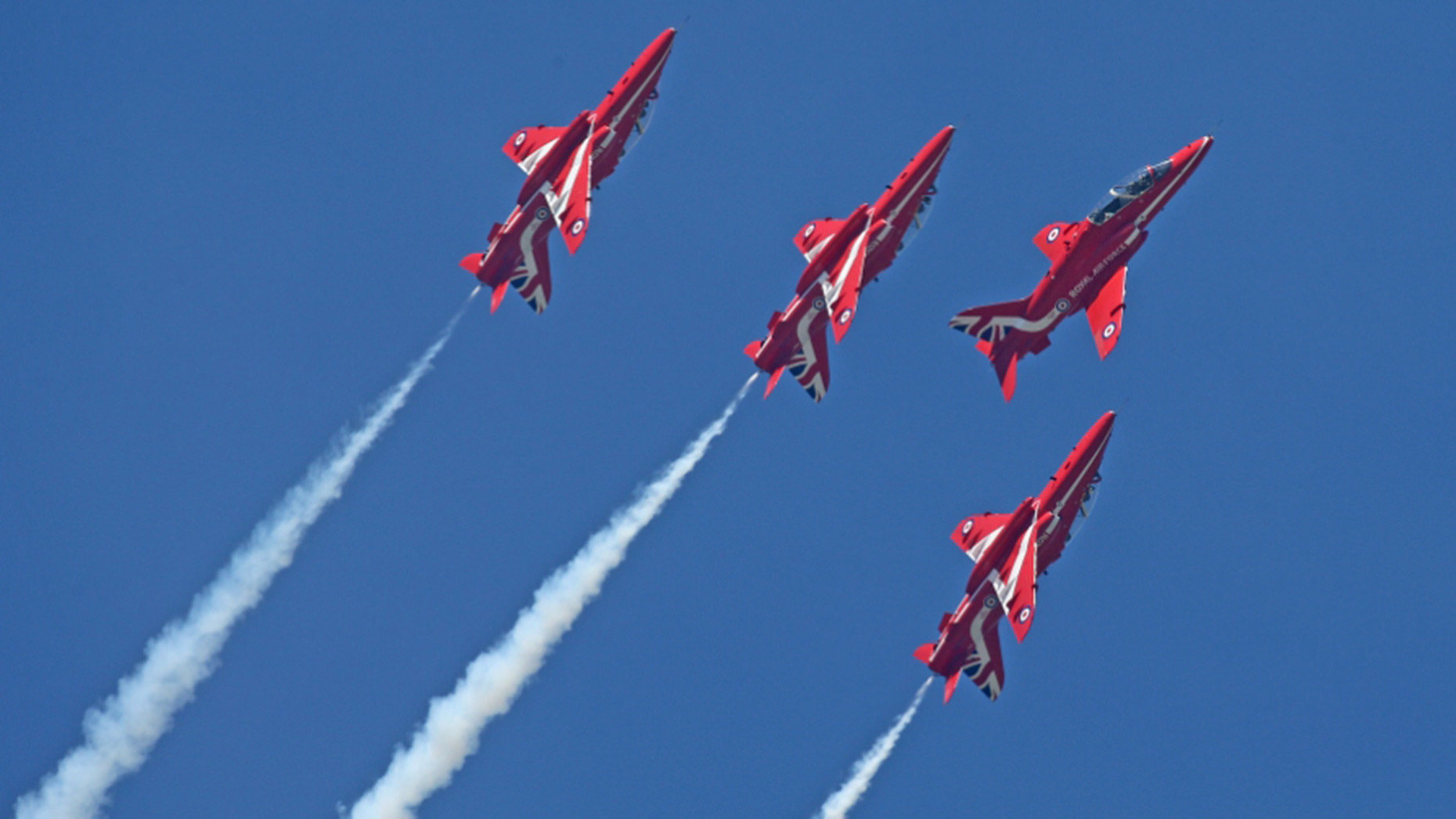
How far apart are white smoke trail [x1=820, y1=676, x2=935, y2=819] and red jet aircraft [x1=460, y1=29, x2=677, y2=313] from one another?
2193cm

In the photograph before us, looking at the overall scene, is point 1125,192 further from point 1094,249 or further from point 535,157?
point 535,157

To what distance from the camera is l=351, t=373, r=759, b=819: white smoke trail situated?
82688 millimetres

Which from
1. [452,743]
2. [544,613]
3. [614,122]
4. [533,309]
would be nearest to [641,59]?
[614,122]

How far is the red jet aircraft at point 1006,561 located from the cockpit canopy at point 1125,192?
7.93 m

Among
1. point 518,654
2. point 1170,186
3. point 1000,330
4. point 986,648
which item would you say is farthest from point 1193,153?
point 518,654

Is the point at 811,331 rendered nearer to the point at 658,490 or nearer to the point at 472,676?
the point at 658,490

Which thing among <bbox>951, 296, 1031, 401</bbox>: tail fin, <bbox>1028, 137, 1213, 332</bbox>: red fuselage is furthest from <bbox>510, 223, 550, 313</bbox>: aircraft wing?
<bbox>1028, 137, 1213, 332</bbox>: red fuselage

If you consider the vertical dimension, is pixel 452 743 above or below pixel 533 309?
below

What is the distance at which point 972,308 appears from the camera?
7931 cm

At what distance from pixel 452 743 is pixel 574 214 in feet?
71.1

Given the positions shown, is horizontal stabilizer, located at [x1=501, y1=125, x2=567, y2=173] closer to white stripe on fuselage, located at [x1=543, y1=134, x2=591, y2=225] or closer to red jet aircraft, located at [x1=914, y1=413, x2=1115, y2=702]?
white stripe on fuselage, located at [x1=543, y1=134, x2=591, y2=225]

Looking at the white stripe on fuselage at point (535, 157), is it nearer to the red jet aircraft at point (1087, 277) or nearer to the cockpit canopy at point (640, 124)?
the cockpit canopy at point (640, 124)

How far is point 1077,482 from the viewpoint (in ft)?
263

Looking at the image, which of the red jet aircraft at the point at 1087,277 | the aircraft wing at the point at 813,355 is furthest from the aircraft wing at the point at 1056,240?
the aircraft wing at the point at 813,355
